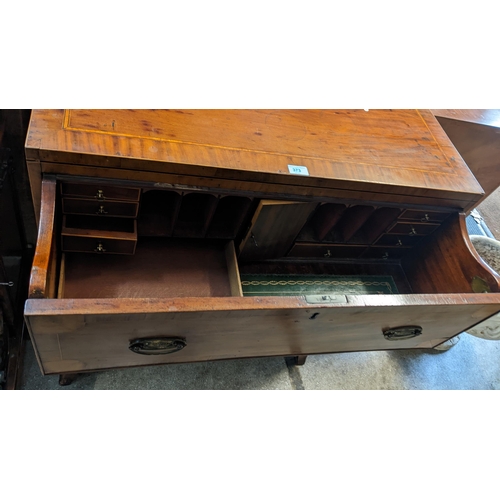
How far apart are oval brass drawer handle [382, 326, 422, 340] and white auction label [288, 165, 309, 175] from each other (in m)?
0.41

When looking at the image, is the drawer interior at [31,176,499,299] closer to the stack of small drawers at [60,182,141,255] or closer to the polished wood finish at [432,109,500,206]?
the stack of small drawers at [60,182,141,255]

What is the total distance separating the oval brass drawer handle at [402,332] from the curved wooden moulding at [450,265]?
0.67 ft

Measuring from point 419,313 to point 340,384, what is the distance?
0.52 metres

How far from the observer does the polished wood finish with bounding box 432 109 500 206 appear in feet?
4.59

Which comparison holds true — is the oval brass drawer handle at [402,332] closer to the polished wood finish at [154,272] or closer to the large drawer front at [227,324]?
the large drawer front at [227,324]

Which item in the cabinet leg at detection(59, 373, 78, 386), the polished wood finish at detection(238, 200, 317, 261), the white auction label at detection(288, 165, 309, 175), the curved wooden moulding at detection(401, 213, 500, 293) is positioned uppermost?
the white auction label at detection(288, 165, 309, 175)

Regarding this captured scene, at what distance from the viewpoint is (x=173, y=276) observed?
1122 mm

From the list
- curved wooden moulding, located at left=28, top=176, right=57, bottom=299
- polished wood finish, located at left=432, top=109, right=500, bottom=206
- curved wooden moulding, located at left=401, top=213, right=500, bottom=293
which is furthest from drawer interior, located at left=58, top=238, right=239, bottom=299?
polished wood finish, located at left=432, top=109, right=500, bottom=206

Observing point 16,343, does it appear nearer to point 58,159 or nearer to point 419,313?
point 58,159

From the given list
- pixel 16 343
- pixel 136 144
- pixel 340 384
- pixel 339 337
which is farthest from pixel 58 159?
pixel 340 384

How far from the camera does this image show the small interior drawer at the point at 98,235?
96 cm

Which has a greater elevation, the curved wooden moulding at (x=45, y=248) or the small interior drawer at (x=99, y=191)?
the small interior drawer at (x=99, y=191)

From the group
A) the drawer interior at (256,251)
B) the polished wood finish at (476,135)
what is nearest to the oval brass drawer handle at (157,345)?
the drawer interior at (256,251)

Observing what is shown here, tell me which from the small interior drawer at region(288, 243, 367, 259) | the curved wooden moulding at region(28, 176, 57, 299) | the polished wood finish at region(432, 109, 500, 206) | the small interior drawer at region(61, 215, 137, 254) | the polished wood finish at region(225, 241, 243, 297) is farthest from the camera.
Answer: the polished wood finish at region(432, 109, 500, 206)
